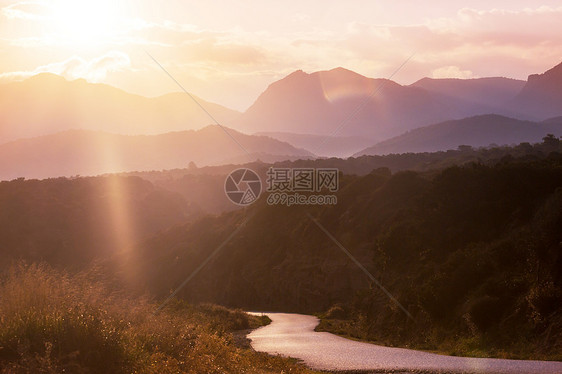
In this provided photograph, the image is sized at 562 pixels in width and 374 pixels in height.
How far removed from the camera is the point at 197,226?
108 metres

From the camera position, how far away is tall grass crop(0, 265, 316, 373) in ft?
40.4

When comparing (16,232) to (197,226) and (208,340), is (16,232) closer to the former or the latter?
(197,226)

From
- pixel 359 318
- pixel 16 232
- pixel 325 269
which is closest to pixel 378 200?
pixel 325 269

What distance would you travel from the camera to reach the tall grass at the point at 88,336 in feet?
40.4

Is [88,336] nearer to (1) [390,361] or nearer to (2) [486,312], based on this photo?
(1) [390,361]

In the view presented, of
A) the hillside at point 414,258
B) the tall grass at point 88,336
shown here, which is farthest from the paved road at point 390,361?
the hillside at point 414,258

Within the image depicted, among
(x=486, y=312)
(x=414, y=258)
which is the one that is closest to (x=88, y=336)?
(x=486, y=312)

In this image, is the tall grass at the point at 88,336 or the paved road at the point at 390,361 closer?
the tall grass at the point at 88,336

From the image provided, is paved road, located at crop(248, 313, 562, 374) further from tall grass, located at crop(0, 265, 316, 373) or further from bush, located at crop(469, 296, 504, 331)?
bush, located at crop(469, 296, 504, 331)

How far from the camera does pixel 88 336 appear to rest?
1326 centimetres

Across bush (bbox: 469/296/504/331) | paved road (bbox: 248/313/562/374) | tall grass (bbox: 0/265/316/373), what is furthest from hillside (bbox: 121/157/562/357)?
tall grass (bbox: 0/265/316/373)

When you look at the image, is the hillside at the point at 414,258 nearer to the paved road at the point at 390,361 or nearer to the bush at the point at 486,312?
the bush at the point at 486,312

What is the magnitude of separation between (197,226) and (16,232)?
1606 inches

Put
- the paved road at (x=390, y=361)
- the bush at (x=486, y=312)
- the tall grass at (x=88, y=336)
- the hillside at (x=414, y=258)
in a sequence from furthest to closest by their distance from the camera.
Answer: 1. the hillside at (x=414, y=258)
2. the bush at (x=486, y=312)
3. the paved road at (x=390, y=361)
4. the tall grass at (x=88, y=336)
